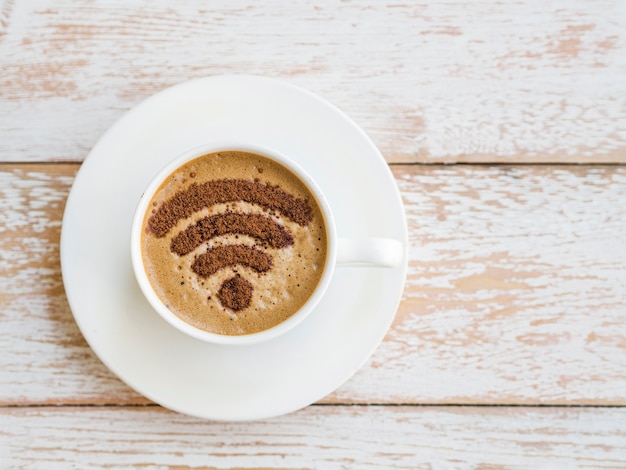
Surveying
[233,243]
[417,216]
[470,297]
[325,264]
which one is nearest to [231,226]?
[233,243]

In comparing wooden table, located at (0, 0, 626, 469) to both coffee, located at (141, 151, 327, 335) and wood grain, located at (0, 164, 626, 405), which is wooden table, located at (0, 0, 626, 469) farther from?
coffee, located at (141, 151, 327, 335)

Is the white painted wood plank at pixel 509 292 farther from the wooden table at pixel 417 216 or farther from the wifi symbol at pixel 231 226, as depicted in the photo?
the wifi symbol at pixel 231 226

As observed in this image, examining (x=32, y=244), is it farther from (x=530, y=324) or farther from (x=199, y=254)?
(x=530, y=324)

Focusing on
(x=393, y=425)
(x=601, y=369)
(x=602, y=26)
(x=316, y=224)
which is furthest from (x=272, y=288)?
(x=602, y=26)

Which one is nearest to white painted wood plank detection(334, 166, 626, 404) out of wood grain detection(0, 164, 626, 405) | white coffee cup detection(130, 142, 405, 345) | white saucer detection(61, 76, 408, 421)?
wood grain detection(0, 164, 626, 405)

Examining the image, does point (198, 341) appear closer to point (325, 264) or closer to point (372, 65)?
point (325, 264)

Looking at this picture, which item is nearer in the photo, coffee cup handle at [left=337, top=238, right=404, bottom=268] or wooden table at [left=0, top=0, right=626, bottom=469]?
coffee cup handle at [left=337, top=238, right=404, bottom=268]

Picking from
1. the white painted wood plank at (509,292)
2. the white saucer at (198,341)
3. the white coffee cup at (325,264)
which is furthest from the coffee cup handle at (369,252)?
the white painted wood plank at (509,292)
